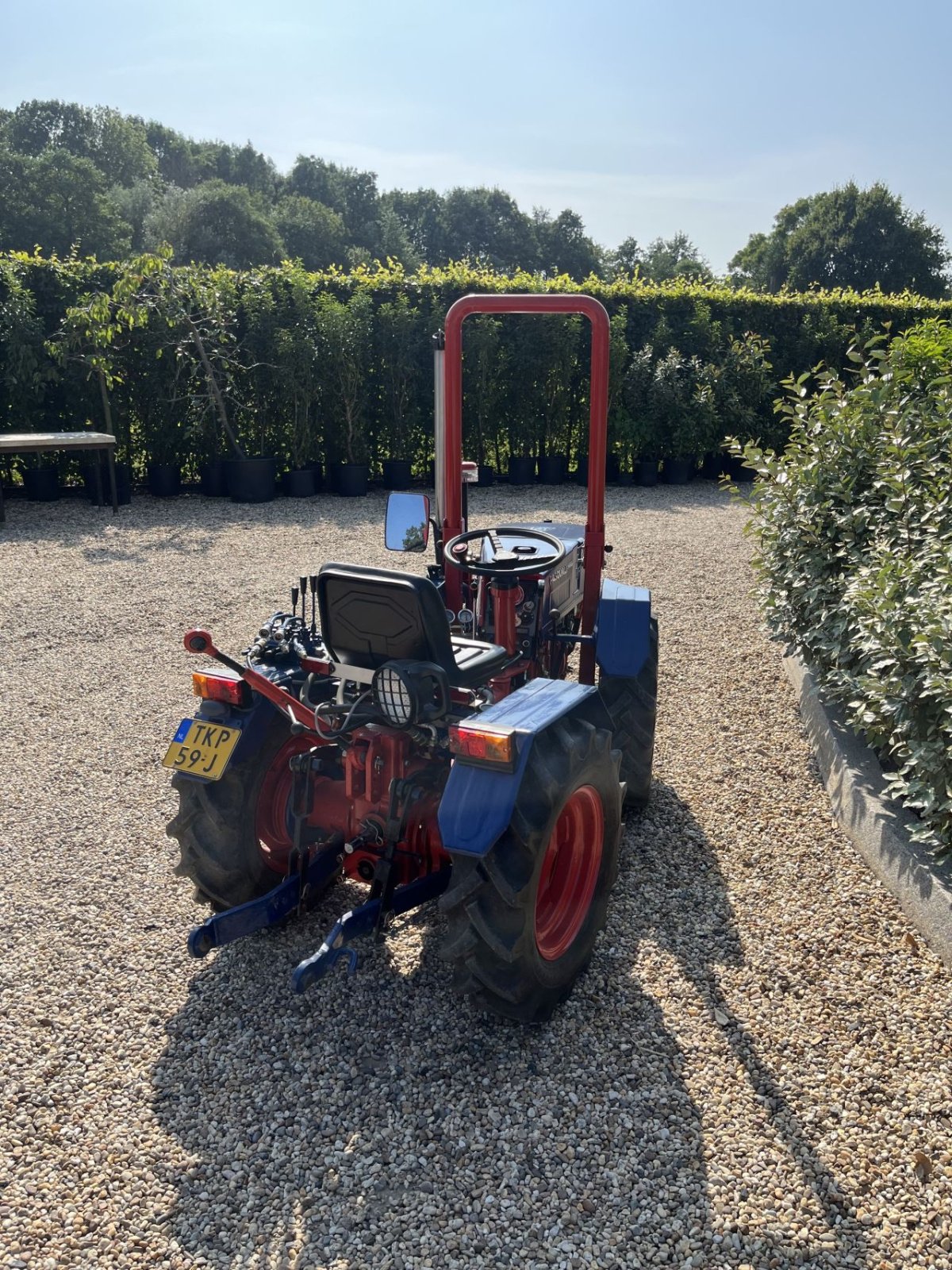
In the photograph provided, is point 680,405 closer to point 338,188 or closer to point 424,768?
point 424,768

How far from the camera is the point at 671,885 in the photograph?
10.8 feet

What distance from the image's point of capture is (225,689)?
280 centimetres

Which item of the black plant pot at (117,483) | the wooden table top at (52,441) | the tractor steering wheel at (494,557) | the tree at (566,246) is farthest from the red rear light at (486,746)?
the tree at (566,246)

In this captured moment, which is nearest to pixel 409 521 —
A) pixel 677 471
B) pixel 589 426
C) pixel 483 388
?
pixel 589 426

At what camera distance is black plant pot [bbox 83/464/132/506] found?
33.0 feet

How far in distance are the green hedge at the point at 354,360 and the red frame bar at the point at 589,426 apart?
24.4 ft

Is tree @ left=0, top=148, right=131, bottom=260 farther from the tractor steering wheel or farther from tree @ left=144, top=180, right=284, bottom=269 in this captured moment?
the tractor steering wheel

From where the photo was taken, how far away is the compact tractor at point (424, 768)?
232cm

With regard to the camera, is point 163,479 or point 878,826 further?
point 163,479

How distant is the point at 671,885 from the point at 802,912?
44 centimetres

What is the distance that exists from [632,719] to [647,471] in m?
9.00

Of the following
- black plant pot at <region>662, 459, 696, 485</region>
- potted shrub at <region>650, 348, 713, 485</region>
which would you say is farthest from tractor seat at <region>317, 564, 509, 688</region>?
black plant pot at <region>662, 459, 696, 485</region>

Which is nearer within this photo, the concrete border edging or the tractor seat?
the tractor seat

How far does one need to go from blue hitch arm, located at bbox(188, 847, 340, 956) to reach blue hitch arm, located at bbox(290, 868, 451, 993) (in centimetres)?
22
